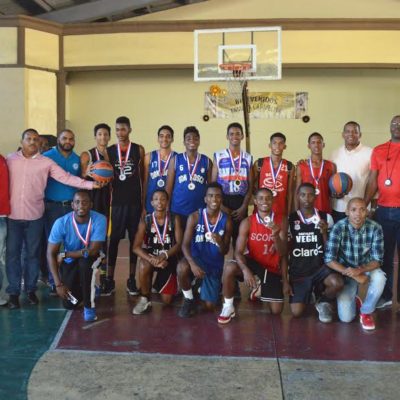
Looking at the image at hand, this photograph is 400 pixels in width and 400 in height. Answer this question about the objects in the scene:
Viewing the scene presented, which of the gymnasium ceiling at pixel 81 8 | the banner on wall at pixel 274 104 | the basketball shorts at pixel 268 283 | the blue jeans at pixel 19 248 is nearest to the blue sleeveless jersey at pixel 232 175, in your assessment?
the basketball shorts at pixel 268 283

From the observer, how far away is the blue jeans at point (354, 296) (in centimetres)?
436

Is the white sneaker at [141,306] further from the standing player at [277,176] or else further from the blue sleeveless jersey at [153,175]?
the standing player at [277,176]

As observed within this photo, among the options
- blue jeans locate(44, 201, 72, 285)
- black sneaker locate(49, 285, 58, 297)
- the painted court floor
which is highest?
blue jeans locate(44, 201, 72, 285)

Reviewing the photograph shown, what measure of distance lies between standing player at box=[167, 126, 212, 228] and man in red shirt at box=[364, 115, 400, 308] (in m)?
1.74

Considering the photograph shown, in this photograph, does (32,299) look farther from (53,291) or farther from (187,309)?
(187,309)

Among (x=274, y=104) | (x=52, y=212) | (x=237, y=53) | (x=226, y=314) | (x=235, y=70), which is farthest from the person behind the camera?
(x=274, y=104)

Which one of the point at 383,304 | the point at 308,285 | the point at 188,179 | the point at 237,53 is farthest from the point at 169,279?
the point at 237,53

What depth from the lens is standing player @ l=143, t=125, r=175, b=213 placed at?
541 cm

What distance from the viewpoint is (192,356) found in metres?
3.66

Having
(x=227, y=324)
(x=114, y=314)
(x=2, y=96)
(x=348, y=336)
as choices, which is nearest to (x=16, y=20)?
(x=2, y=96)

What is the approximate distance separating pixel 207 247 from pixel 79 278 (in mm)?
1237

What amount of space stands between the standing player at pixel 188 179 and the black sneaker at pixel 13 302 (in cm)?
179

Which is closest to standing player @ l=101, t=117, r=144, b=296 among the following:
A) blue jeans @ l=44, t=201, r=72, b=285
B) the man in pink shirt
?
blue jeans @ l=44, t=201, r=72, b=285

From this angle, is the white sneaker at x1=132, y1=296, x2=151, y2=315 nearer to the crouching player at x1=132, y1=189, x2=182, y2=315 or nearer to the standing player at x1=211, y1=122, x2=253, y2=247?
the crouching player at x1=132, y1=189, x2=182, y2=315
